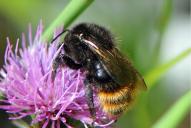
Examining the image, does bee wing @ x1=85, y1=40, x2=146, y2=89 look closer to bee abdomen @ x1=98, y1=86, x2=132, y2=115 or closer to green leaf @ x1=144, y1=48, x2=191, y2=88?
bee abdomen @ x1=98, y1=86, x2=132, y2=115

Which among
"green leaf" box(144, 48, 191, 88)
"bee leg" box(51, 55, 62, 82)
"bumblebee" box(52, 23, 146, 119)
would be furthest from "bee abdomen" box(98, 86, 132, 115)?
"green leaf" box(144, 48, 191, 88)

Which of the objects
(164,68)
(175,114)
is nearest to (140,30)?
(164,68)

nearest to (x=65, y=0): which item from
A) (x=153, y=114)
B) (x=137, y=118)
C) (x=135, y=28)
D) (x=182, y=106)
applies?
(x=135, y=28)

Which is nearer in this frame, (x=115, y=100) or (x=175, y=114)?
(x=115, y=100)

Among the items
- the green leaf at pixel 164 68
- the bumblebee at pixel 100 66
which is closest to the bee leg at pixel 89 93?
the bumblebee at pixel 100 66

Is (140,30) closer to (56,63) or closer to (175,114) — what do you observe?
(175,114)

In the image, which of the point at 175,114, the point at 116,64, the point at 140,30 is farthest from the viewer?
the point at 140,30
